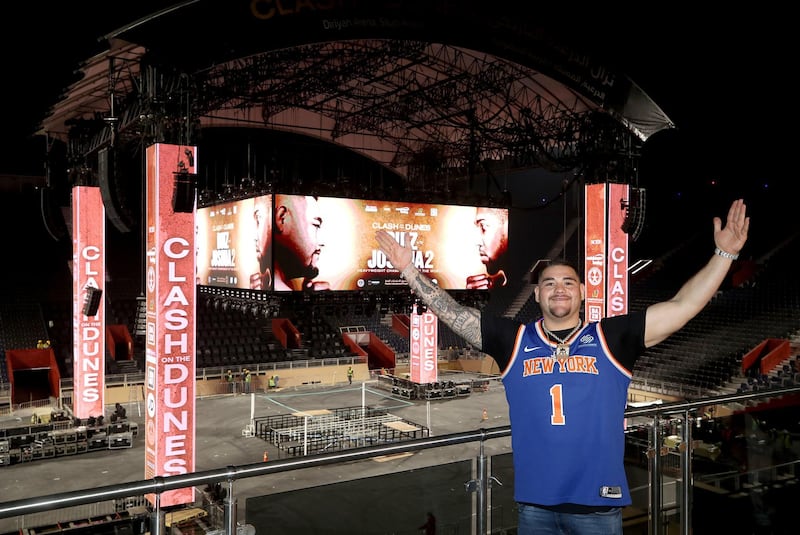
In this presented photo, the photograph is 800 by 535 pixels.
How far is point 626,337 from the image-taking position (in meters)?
2.98

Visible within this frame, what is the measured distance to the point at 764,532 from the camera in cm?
489

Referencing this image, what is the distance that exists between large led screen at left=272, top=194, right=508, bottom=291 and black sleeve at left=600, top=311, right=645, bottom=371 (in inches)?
598

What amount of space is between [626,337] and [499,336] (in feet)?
1.83

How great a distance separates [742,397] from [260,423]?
662 inches

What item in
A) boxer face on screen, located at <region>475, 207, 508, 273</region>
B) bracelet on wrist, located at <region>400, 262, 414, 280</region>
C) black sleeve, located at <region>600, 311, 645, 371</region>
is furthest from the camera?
boxer face on screen, located at <region>475, 207, 508, 273</region>

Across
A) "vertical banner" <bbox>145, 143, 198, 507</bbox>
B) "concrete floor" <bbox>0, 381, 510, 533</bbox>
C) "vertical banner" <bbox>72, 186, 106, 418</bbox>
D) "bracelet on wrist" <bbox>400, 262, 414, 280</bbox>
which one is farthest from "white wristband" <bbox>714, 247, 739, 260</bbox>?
"vertical banner" <bbox>72, 186, 106, 418</bbox>

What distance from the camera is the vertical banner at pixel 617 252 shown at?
14438mm

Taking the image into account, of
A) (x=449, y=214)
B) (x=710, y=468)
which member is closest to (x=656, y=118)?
(x=449, y=214)

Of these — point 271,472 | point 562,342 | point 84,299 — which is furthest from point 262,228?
point 562,342

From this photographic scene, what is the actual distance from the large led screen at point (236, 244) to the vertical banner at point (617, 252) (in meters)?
8.31

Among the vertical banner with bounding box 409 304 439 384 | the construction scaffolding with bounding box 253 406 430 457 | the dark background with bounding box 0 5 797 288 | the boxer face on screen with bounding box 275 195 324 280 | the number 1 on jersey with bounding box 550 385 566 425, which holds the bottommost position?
the construction scaffolding with bounding box 253 406 430 457

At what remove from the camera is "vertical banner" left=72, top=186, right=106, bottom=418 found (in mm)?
17547

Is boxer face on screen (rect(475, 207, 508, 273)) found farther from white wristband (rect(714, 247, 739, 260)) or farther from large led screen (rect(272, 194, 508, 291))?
white wristband (rect(714, 247, 739, 260))

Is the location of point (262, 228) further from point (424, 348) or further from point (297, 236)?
point (424, 348)
